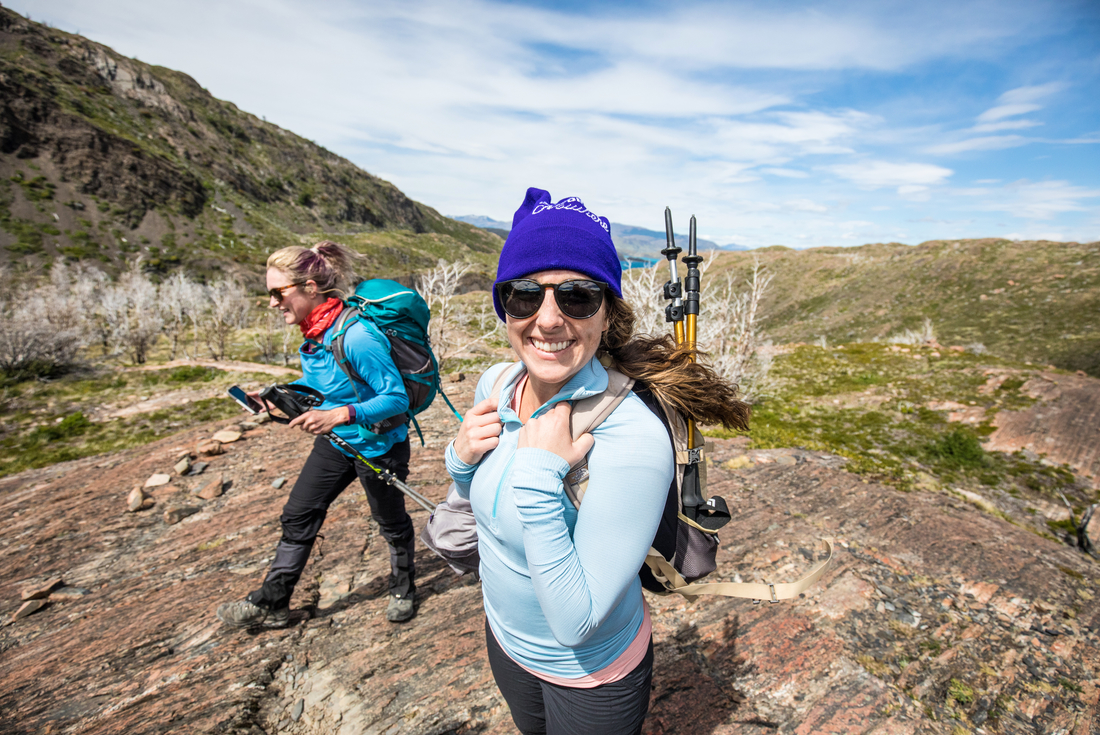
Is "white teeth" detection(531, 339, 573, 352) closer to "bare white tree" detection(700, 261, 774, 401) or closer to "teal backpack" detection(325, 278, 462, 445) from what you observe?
"teal backpack" detection(325, 278, 462, 445)

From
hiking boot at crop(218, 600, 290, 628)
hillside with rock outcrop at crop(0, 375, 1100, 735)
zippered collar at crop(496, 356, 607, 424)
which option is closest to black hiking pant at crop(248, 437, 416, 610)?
hiking boot at crop(218, 600, 290, 628)

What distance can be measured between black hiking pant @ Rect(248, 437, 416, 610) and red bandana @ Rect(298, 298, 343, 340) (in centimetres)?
73

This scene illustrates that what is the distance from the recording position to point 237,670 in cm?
294

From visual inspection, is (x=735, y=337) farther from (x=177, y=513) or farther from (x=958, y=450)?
(x=177, y=513)

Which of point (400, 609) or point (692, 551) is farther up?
point (692, 551)

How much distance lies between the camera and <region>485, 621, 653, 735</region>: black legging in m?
1.48

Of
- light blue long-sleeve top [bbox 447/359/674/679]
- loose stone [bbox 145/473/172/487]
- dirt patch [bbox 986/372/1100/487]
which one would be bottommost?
loose stone [bbox 145/473/172/487]

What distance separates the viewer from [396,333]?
10.1 ft

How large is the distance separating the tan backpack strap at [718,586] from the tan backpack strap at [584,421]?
41cm

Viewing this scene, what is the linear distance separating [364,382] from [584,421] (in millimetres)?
2147

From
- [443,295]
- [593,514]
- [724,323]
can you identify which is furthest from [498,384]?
[443,295]

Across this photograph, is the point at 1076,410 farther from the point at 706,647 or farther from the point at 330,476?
the point at 330,476

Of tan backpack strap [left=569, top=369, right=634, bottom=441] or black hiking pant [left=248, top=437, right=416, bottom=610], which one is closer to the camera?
tan backpack strap [left=569, top=369, right=634, bottom=441]

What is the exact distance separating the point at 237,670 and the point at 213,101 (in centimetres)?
13451
